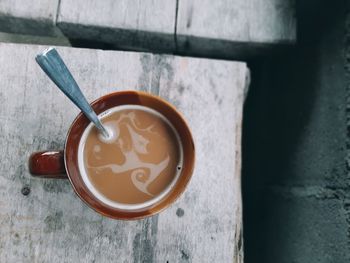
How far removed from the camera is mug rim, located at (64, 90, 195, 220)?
83cm

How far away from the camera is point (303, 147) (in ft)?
3.84

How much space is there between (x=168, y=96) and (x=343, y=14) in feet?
1.34

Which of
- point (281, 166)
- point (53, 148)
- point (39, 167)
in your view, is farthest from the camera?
point (281, 166)

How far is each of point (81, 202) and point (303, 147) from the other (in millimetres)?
536

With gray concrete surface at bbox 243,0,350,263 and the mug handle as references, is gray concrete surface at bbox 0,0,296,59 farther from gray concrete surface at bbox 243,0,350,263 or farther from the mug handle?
the mug handle

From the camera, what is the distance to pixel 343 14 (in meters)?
1.05

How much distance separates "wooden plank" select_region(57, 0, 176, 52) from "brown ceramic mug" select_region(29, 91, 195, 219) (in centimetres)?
26

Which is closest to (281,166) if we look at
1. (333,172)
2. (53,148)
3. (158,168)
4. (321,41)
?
(333,172)

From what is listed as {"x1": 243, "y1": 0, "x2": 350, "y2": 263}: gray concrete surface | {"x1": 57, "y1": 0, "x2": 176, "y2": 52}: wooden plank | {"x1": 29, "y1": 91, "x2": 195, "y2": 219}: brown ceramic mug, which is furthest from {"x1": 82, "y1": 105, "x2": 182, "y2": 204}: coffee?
{"x1": 243, "y1": 0, "x2": 350, "y2": 263}: gray concrete surface

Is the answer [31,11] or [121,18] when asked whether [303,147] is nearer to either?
[121,18]

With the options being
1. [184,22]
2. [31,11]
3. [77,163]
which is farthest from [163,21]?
[77,163]

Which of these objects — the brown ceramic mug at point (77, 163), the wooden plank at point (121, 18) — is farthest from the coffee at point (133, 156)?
the wooden plank at point (121, 18)

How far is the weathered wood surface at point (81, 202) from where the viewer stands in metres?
0.93

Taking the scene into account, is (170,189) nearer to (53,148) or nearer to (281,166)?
(53,148)
